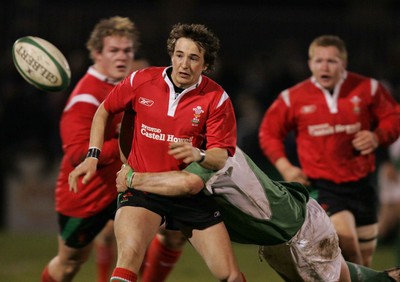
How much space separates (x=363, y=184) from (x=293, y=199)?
146 cm

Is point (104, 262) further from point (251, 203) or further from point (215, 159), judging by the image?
point (215, 159)

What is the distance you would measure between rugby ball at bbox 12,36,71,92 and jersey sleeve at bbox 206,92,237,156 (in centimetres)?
137

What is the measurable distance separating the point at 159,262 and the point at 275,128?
136 cm

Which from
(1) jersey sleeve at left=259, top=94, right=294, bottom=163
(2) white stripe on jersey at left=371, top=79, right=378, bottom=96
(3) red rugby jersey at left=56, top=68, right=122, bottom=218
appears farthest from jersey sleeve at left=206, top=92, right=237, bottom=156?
(2) white stripe on jersey at left=371, top=79, right=378, bottom=96

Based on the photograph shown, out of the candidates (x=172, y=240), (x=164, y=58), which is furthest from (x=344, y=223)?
(x=164, y=58)

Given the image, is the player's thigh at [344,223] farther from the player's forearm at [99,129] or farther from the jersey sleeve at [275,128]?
the player's forearm at [99,129]

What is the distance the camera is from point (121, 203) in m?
5.45

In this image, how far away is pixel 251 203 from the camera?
17.5 ft

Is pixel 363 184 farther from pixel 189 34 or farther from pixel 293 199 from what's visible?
pixel 189 34

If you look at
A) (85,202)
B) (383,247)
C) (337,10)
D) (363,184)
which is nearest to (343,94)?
(363,184)

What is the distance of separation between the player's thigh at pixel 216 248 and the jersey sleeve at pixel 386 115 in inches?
81.6

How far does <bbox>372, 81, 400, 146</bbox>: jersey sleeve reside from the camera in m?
6.96

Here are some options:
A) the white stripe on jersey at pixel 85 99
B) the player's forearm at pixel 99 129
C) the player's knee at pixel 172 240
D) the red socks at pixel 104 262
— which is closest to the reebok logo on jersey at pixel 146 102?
the player's forearm at pixel 99 129

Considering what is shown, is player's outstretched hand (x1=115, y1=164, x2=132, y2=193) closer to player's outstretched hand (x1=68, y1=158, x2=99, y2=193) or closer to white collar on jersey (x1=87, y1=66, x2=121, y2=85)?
player's outstretched hand (x1=68, y1=158, x2=99, y2=193)
